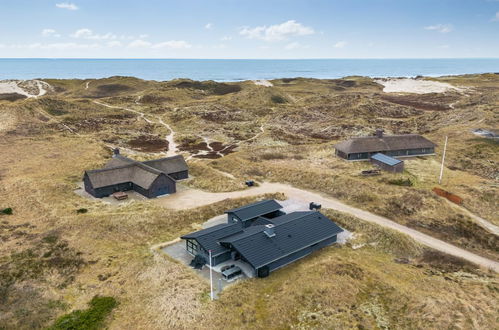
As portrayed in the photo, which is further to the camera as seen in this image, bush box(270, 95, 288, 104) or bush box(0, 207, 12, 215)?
bush box(270, 95, 288, 104)

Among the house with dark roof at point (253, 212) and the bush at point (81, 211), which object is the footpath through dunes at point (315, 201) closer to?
the house with dark roof at point (253, 212)

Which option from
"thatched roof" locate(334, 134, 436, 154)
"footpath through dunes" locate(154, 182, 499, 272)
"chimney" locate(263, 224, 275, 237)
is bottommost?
"footpath through dunes" locate(154, 182, 499, 272)

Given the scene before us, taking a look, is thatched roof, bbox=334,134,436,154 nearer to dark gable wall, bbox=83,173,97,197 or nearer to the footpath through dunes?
the footpath through dunes

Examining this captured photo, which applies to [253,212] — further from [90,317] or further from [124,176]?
[124,176]

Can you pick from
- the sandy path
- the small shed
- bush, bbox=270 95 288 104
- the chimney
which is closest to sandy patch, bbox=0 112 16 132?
the sandy path

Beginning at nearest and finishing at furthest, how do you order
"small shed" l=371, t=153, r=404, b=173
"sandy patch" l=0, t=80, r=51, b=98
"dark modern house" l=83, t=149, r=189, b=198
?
"dark modern house" l=83, t=149, r=189, b=198, "small shed" l=371, t=153, r=404, b=173, "sandy patch" l=0, t=80, r=51, b=98

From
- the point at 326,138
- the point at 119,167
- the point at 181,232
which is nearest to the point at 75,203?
the point at 119,167

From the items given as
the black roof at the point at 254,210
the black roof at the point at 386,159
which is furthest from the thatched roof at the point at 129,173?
the black roof at the point at 386,159
